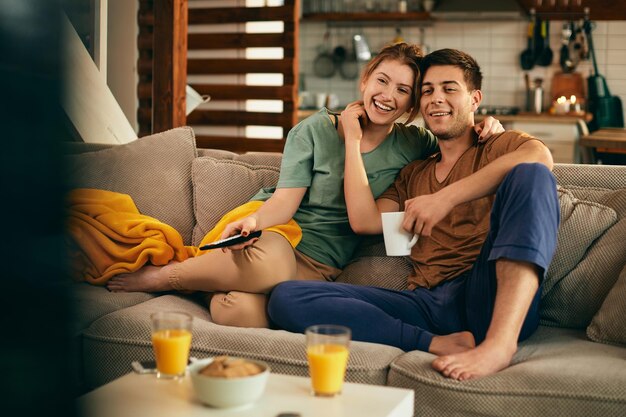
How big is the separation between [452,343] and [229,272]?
64 cm

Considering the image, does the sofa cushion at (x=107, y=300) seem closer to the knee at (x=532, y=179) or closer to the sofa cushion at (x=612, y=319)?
the knee at (x=532, y=179)

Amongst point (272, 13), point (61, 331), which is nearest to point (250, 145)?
point (272, 13)

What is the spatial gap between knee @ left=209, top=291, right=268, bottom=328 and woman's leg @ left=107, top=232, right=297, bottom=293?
3 centimetres

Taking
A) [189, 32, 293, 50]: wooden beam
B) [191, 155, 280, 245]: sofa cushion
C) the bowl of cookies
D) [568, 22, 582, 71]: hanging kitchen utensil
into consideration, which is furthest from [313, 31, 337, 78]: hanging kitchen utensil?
the bowl of cookies

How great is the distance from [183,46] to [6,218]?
4.08m

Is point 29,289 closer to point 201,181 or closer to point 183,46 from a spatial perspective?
point 201,181

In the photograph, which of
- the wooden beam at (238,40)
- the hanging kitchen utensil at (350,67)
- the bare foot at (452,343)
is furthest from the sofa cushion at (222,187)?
the hanging kitchen utensil at (350,67)

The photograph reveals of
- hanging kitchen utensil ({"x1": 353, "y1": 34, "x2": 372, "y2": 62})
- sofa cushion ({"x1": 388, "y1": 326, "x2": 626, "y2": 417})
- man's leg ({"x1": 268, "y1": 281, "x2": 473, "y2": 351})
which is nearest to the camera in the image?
sofa cushion ({"x1": 388, "y1": 326, "x2": 626, "y2": 417})

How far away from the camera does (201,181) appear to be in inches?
100

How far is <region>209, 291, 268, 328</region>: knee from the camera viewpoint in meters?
2.07

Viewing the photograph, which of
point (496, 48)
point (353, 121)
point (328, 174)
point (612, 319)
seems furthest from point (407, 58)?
point (496, 48)

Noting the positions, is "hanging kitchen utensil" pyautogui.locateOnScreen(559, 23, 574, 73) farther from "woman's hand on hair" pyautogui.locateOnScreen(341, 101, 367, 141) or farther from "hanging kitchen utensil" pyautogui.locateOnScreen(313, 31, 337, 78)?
"woman's hand on hair" pyautogui.locateOnScreen(341, 101, 367, 141)

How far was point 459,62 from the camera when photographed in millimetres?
2178

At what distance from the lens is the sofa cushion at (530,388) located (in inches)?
61.9
